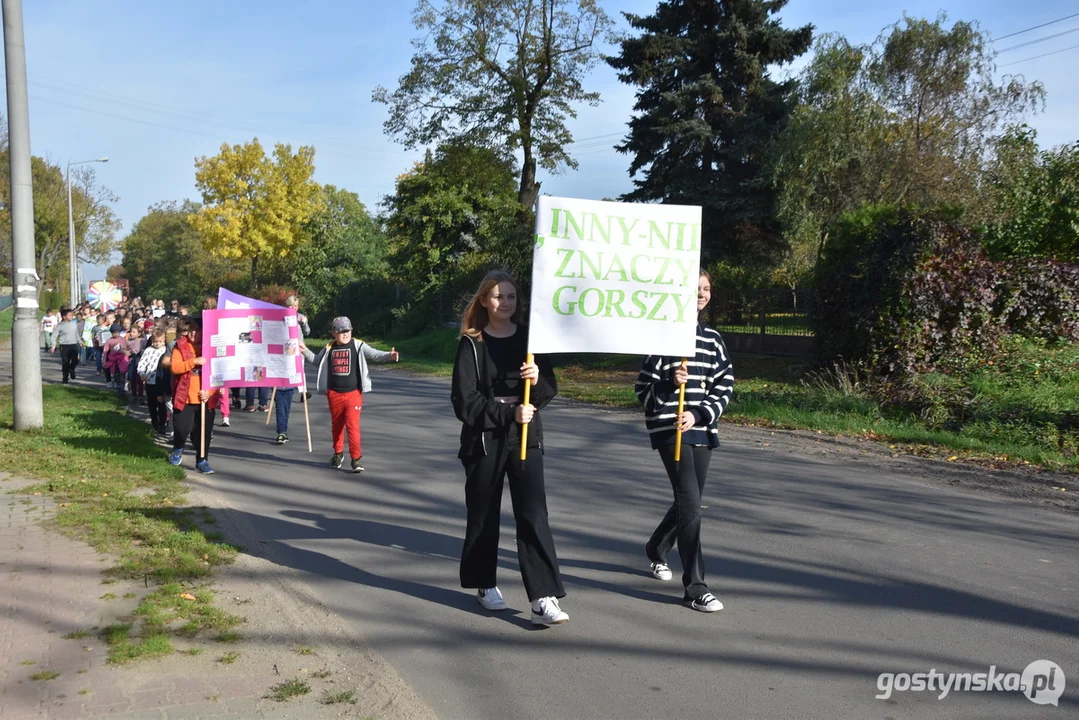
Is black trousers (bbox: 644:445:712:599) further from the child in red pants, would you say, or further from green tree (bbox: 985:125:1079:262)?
green tree (bbox: 985:125:1079:262)

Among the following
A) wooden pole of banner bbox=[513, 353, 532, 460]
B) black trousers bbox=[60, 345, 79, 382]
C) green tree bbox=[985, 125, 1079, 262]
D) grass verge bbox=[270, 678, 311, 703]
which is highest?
green tree bbox=[985, 125, 1079, 262]

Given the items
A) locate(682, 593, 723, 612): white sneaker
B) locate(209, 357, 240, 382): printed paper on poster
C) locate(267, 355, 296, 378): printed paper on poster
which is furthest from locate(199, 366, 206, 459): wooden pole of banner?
locate(682, 593, 723, 612): white sneaker

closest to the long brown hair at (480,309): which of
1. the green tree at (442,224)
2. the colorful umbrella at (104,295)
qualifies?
the green tree at (442,224)

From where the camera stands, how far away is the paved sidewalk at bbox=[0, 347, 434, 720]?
407cm

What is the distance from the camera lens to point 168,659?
4.56 m

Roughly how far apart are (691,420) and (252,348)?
7535 millimetres

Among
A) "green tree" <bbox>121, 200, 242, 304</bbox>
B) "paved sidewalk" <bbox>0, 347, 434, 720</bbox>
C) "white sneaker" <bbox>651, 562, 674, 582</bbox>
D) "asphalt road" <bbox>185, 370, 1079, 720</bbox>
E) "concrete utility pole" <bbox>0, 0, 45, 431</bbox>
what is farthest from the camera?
"green tree" <bbox>121, 200, 242, 304</bbox>

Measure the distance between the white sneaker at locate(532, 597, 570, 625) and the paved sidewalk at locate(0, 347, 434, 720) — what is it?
2.94ft

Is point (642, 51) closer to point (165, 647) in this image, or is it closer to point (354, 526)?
point (354, 526)

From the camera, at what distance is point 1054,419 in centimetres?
1171

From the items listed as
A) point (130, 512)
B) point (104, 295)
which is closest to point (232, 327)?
point (130, 512)

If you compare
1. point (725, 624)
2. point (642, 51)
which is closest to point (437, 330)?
point (642, 51)

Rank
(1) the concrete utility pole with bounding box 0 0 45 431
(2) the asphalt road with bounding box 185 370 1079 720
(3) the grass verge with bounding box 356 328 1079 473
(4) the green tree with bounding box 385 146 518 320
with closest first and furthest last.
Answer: (2) the asphalt road with bounding box 185 370 1079 720, (3) the grass verge with bounding box 356 328 1079 473, (1) the concrete utility pole with bounding box 0 0 45 431, (4) the green tree with bounding box 385 146 518 320

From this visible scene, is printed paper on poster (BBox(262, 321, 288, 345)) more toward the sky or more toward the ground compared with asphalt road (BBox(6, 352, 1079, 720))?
more toward the sky
